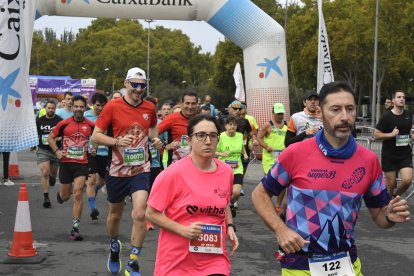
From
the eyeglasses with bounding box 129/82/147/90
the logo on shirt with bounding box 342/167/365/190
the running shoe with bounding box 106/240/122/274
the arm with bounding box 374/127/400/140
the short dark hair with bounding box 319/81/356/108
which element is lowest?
the running shoe with bounding box 106/240/122/274

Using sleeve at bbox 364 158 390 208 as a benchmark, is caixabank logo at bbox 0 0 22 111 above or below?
above

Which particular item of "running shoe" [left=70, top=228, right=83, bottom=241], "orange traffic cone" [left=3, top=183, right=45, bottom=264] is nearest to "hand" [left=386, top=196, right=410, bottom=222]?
"orange traffic cone" [left=3, top=183, right=45, bottom=264]

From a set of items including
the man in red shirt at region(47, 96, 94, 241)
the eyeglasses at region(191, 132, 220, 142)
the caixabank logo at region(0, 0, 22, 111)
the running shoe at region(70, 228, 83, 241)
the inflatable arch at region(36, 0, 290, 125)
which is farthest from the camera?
the inflatable arch at region(36, 0, 290, 125)

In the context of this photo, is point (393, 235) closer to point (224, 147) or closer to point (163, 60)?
point (224, 147)

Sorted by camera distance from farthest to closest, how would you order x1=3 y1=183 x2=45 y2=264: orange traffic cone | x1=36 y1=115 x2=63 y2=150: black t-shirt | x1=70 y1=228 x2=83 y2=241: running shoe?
x1=36 y1=115 x2=63 y2=150: black t-shirt → x1=70 y1=228 x2=83 y2=241: running shoe → x1=3 y1=183 x2=45 y2=264: orange traffic cone

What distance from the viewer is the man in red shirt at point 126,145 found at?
7129 millimetres

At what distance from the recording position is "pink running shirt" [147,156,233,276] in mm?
4348

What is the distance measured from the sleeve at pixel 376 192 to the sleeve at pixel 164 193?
117cm

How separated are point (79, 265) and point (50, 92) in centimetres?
3458

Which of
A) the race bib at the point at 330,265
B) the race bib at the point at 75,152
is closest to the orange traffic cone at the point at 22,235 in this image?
the race bib at the point at 75,152

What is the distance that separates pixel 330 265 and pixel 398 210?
16.8 inches

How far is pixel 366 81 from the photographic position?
49.0 metres

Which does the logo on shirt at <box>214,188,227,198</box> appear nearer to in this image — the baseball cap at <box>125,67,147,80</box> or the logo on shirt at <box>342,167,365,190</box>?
the logo on shirt at <box>342,167,365,190</box>

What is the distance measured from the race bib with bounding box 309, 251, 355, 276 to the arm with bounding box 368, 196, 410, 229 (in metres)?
0.29
